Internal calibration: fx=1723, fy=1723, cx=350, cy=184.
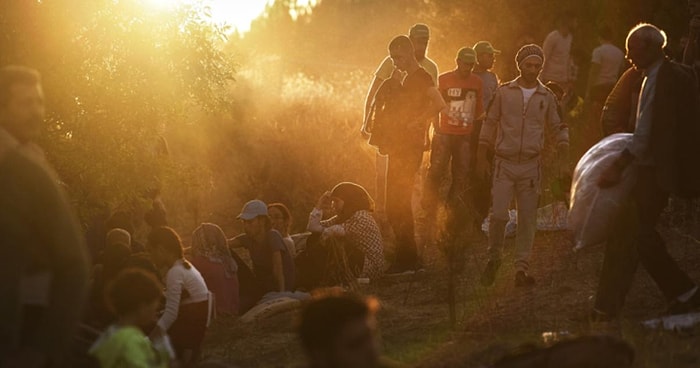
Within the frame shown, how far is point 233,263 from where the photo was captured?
16.0m

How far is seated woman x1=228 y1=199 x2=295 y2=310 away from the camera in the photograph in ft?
54.5

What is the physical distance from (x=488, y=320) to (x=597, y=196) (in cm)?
142

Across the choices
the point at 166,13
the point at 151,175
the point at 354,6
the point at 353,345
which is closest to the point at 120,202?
the point at 151,175

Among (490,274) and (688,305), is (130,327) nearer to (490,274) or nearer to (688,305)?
(688,305)

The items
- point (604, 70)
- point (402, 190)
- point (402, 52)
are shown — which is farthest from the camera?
point (604, 70)

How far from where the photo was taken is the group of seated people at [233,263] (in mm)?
12820

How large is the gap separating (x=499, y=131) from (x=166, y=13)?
5572 mm

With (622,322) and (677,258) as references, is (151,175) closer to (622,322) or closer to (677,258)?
(677,258)

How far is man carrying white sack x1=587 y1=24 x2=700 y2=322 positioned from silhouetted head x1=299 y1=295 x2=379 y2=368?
18.6 ft

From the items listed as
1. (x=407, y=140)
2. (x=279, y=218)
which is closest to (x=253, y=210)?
(x=279, y=218)

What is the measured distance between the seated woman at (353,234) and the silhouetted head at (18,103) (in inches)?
383

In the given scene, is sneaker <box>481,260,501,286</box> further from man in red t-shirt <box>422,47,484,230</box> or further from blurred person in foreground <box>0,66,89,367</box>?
blurred person in foreground <box>0,66,89,367</box>

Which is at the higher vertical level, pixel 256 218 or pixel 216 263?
pixel 256 218

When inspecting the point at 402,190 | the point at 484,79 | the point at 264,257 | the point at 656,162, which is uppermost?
the point at 484,79
